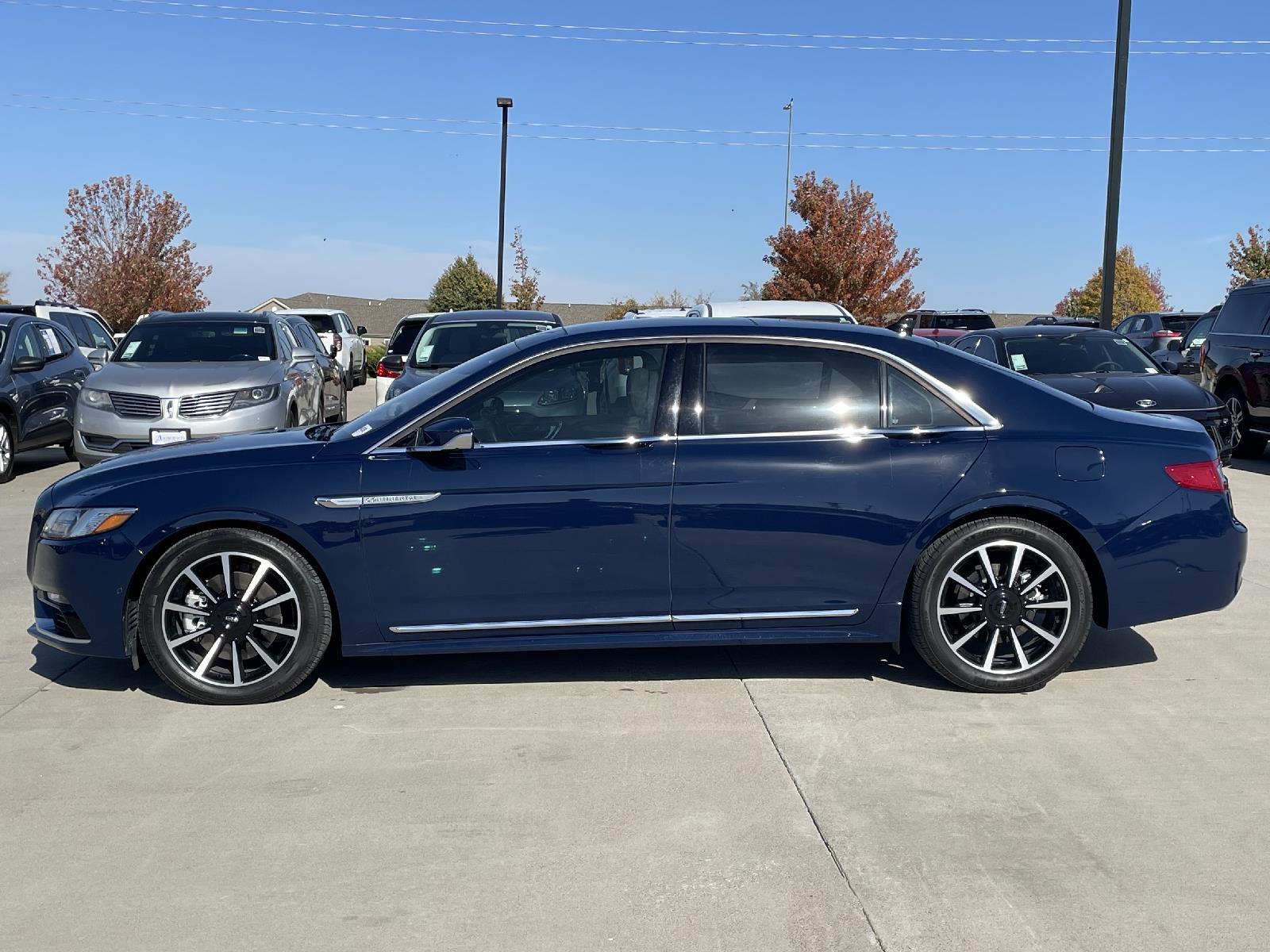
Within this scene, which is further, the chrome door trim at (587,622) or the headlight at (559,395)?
the headlight at (559,395)

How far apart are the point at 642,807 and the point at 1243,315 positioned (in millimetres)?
12903

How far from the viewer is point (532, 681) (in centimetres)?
590

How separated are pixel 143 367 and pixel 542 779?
9.46 meters

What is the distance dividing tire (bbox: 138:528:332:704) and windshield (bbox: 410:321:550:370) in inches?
329

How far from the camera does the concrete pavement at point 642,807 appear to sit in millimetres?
3596

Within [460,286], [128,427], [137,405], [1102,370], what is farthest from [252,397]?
[460,286]

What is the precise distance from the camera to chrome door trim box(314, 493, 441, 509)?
5438 millimetres

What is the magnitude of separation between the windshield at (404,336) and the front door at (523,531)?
14853mm

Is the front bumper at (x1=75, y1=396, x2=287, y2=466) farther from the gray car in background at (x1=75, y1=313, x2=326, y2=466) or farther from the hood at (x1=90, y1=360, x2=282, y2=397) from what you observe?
the hood at (x1=90, y1=360, x2=282, y2=397)

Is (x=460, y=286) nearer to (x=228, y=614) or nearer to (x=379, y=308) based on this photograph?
(x=379, y=308)

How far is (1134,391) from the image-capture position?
38.7 feet

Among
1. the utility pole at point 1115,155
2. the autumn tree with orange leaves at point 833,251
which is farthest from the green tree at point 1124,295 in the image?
the utility pole at point 1115,155

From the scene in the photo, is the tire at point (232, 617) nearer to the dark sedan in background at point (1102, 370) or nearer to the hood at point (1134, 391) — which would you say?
the dark sedan in background at point (1102, 370)

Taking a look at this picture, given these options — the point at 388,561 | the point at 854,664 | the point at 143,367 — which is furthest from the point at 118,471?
the point at 143,367
